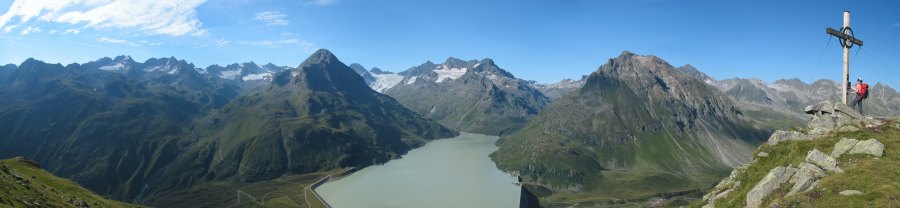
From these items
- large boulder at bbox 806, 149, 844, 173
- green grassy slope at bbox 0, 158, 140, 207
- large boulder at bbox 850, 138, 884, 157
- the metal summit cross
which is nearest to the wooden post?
the metal summit cross

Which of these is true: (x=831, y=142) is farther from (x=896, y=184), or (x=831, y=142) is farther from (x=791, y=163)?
(x=896, y=184)

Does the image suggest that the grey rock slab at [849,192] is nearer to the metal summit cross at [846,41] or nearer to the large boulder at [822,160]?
the large boulder at [822,160]

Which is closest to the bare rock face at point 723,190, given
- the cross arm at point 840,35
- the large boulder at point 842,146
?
the large boulder at point 842,146

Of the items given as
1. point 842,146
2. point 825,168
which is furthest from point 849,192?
point 842,146

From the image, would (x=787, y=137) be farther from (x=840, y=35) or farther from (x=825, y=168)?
(x=840, y=35)

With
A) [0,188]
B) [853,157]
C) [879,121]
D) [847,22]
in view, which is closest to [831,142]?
[853,157]
